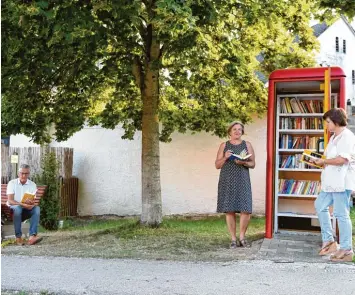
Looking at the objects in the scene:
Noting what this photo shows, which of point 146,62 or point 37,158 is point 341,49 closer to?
point 37,158

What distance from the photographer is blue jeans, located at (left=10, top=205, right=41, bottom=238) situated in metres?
9.59

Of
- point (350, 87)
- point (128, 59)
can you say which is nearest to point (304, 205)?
point (128, 59)

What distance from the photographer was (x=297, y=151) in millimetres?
9258

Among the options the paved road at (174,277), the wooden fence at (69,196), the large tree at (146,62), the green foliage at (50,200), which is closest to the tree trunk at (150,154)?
the large tree at (146,62)

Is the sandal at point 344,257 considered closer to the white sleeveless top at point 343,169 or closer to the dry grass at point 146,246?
the white sleeveless top at point 343,169

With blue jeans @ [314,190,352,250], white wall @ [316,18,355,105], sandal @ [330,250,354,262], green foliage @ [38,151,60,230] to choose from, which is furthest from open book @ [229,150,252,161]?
white wall @ [316,18,355,105]

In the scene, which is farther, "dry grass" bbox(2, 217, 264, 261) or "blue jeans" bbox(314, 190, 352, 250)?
"dry grass" bbox(2, 217, 264, 261)

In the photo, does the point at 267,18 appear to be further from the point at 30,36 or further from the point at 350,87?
the point at 350,87

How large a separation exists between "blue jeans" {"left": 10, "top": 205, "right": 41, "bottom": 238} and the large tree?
221 centimetres

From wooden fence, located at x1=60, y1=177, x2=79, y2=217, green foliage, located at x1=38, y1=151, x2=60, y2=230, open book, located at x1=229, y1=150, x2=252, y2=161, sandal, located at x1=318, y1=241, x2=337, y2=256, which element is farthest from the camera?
wooden fence, located at x1=60, y1=177, x2=79, y2=217

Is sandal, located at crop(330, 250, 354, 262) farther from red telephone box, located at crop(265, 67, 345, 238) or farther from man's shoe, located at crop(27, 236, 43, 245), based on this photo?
man's shoe, located at crop(27, 236, 43, 245)

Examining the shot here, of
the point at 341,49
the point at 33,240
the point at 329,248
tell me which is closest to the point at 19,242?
the point at 33,240

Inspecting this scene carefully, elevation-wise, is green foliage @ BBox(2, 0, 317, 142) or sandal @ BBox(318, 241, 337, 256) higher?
green foliage @ BBox(2, 0, 317, 142)

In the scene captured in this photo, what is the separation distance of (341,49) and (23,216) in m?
Result: 33.2
